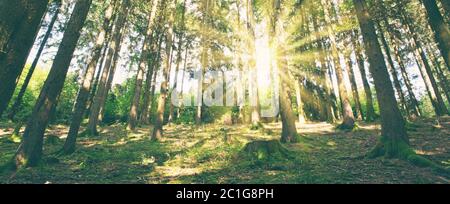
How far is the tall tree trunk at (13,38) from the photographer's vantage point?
2.99 metres

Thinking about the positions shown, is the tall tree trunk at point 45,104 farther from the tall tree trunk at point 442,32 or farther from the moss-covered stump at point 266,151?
the tall tree trunk at point 442,32

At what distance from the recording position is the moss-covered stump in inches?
391

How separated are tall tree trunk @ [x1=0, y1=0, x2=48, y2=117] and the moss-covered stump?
8.03m

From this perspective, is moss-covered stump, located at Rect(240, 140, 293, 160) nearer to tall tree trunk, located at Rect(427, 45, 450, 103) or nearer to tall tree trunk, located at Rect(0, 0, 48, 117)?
tall tree trunk, located at Rect(0, 0, 48, 117)

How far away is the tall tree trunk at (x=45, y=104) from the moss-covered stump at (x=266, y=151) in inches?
264

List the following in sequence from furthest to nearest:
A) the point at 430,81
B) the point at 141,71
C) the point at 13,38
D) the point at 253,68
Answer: the point at 430,81, the point at 253,68, the point at 141,71, the point at 13,38

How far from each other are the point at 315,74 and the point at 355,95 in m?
4.89

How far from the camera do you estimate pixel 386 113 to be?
30.2 ft

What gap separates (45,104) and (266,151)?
7517mm

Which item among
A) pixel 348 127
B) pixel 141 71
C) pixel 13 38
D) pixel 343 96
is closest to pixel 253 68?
pixel 343 96

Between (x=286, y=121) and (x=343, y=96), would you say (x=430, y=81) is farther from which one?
(x=286, y=121)

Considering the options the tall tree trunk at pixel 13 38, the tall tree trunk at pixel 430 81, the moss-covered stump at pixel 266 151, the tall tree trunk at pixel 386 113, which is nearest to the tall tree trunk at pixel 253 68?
the moss-covered stump at pixel 266 151

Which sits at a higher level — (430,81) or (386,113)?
(430,81)
